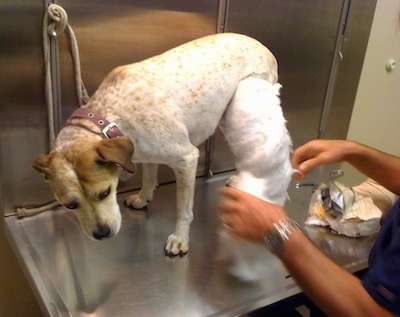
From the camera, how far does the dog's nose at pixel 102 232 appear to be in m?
0.99

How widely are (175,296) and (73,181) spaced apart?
0.33 meters

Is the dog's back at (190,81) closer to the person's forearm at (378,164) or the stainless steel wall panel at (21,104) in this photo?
the stainless steel wall panel at (21,104)

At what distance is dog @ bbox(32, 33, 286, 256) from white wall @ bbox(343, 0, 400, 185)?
2.44ft

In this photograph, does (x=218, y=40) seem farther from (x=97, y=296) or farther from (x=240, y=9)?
(x=97, y=296)

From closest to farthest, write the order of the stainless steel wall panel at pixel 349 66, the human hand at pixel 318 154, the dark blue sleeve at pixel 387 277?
the dark blue sleeve at pixel 387 277
the human hand at pixel 318 154
the stainless steel wall panel at pixel 349 66

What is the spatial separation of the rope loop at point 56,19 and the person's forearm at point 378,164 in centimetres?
77

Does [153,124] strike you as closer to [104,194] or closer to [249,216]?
[104,194]

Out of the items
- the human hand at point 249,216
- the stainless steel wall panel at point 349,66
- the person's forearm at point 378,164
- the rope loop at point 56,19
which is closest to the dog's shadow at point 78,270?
the human hand at point 249,216

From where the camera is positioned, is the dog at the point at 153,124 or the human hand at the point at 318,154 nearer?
the dog at the point at 153,124

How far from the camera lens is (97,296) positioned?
0.98m

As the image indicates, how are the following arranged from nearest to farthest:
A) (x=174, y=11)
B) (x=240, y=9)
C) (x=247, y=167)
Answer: (x=247, y=167)
(x=174, y=11)
(x=240, y=9)

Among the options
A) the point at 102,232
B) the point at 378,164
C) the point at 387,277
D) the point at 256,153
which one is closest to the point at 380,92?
the point at 378,164

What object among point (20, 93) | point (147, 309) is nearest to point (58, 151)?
point (20, 93)

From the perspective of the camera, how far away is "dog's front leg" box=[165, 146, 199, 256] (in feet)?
3.62
